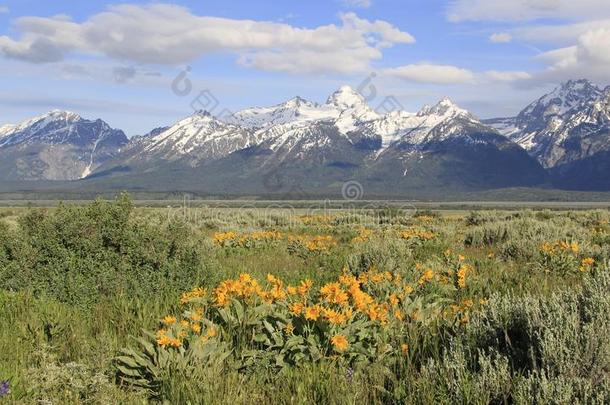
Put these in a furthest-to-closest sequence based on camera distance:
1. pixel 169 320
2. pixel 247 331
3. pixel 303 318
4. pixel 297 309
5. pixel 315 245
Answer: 1. pixel 315 245
2. pixel 247 331
3. pixel 303 318
4. pixel 297 309
5. pixel 169 320

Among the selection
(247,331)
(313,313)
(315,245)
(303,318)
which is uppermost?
(313,313)

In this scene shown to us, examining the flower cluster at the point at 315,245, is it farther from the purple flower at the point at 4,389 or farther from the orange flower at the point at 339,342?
the purple flower at the point at 4,389

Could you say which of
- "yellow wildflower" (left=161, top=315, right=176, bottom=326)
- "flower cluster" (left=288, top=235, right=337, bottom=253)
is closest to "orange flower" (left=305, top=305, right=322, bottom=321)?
"yellow wildflower" (left=161, top=315, right=176, bottom=326)

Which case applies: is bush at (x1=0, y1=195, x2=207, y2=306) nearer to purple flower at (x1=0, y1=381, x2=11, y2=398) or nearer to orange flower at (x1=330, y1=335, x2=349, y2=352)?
purple flower at (x1=0, y1=381, x2=11, y2=398)

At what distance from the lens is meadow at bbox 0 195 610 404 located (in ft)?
14.1

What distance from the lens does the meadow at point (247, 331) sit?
170 inches

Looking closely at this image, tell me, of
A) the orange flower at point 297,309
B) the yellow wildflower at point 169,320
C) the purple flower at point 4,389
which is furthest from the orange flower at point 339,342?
the purple flower at point 4,389

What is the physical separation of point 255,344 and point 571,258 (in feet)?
23.2

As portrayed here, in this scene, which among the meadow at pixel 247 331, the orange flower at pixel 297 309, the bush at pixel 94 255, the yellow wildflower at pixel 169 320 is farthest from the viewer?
the bush at pixel 94 255

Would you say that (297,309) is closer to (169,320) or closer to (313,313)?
(313,313)

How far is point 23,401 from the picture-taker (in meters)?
4.35

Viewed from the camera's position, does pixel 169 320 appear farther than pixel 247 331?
No

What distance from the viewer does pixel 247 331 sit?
559cm

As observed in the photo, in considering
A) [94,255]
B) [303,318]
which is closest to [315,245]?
[94,255]
